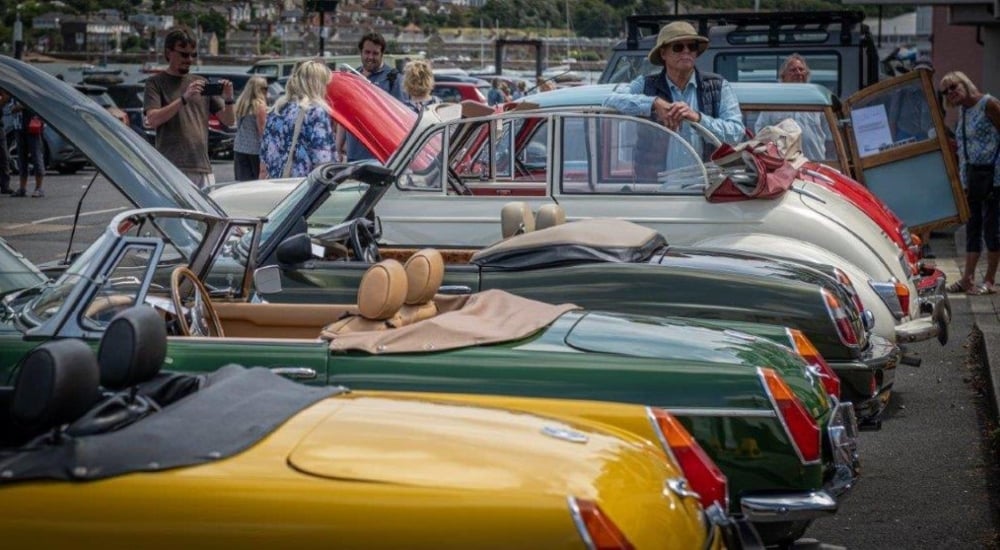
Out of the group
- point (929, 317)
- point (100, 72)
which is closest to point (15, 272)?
point (929, 317)

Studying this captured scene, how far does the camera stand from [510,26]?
2797 centimetres

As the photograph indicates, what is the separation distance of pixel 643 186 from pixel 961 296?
14.5 feet

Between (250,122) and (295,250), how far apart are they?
7339 mm

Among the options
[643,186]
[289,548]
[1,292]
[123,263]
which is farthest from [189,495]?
[643,186]

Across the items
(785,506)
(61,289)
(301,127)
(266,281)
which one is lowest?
(785,506)

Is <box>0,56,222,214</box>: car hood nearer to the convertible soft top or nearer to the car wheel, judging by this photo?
the convertible soft top

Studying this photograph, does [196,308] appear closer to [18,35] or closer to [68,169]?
[68,169]

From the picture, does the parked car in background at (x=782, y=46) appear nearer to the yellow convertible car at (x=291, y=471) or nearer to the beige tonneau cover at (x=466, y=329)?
the beige tonneau cover at (x=466, y=329)

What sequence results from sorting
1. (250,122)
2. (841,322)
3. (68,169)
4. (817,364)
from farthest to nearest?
1. (68,169)
2. (250,122)
3. (841,322)
4. (817,364)

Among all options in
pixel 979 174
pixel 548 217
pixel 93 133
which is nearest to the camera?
pixel 93 133

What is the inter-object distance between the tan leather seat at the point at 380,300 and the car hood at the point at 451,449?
4.39 feet

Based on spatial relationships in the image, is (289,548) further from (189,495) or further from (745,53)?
(745,53)

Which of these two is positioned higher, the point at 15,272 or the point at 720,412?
the point at 15,272

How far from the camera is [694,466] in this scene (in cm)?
387
